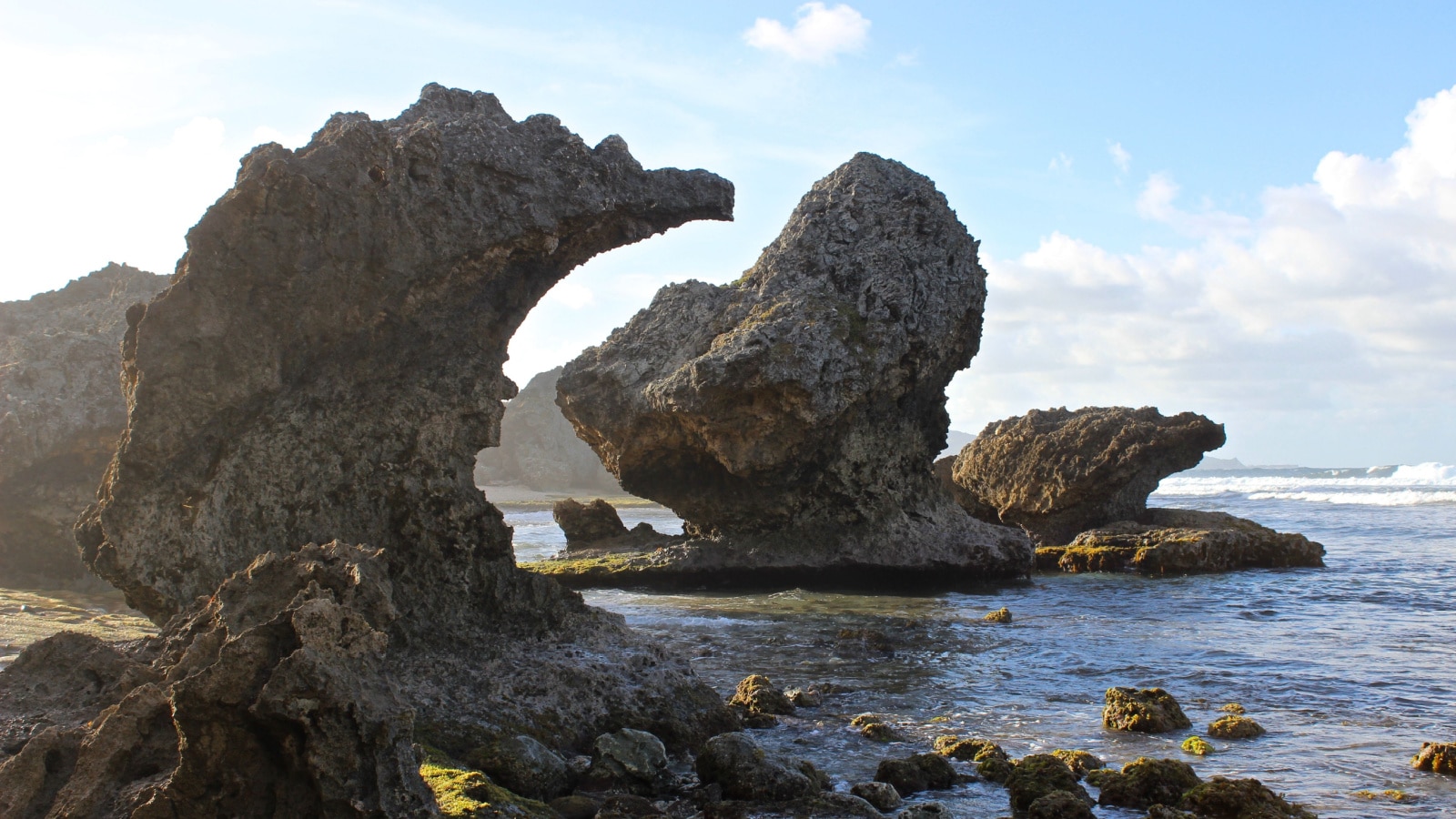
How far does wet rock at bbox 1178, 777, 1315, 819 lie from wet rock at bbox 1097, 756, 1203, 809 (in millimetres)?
151

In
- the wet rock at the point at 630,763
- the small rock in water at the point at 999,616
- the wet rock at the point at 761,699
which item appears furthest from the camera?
the small rock in water at the point at 999,616

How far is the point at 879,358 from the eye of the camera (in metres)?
17.5

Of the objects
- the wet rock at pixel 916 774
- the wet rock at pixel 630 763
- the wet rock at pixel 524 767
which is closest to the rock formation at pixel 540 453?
the wet rock at pixel 630 763

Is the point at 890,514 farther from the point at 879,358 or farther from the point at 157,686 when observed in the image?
the point at 157,686

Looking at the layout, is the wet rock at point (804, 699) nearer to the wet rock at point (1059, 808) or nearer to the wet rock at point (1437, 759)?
the wet rock at point (1059, 808)

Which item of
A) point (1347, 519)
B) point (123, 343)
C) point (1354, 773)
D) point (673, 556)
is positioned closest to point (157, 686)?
point (123, 343)

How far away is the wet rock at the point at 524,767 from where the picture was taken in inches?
255

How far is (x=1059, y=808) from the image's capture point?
21.5 ft

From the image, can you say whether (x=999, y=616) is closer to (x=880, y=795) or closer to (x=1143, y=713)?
(x=1143, y=713)

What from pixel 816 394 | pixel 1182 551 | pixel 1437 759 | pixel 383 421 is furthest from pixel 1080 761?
pixel 1182 551

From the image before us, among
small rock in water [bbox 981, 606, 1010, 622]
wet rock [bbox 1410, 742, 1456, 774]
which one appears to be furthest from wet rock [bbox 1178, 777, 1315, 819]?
small rock in water [bbox 981, 606, 1010, 622]

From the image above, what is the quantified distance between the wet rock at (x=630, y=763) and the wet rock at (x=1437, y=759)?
5.52 meters

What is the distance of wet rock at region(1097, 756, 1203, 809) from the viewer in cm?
692

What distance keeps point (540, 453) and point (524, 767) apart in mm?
65981
